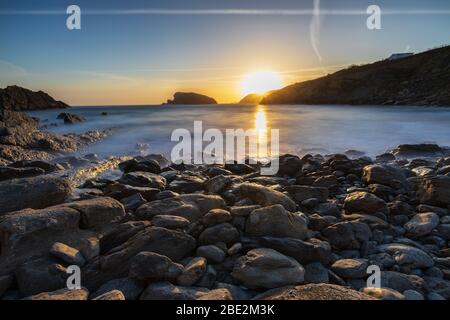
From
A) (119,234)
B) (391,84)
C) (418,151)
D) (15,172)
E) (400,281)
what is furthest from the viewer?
(391,84)

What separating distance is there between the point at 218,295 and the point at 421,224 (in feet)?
8.87

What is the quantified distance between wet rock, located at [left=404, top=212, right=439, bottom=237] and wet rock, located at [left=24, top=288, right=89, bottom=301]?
11.3 ft

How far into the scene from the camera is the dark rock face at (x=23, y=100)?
193 ft

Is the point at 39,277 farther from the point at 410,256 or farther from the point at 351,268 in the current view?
the point at 410,256

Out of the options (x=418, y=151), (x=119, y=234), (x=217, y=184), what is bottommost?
(x=119, y=234)

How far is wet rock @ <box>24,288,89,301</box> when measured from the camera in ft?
8.22

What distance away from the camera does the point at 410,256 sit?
318 centimetres

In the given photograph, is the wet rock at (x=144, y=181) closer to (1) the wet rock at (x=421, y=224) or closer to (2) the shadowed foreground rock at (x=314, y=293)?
(2) the shadowed foreground rock at (x=314, y=293)

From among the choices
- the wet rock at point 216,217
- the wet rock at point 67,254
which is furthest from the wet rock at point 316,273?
the wet rock at point 67,254

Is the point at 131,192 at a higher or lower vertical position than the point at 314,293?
higher

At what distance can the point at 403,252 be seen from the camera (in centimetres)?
326

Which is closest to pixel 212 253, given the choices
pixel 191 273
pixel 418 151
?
pixel 191 273
